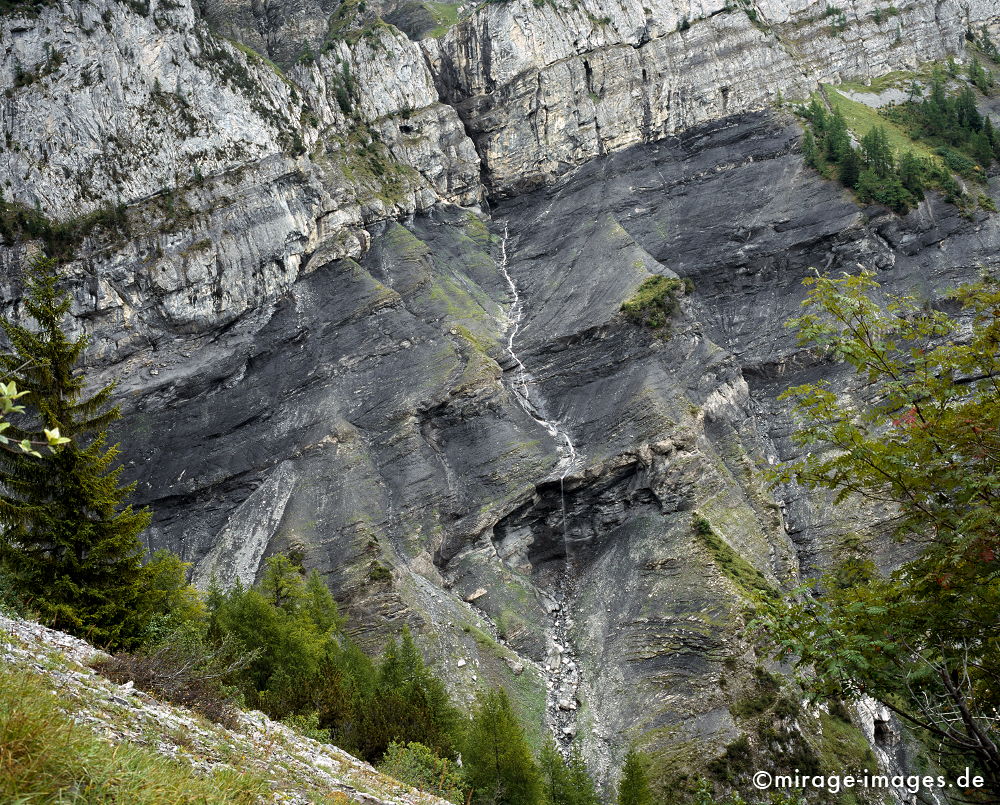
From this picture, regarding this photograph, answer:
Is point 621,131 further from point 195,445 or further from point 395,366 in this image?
point 195,445

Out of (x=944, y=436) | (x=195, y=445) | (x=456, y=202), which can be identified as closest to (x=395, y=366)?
(x=195, y=445)

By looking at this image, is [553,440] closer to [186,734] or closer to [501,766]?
[501,766]

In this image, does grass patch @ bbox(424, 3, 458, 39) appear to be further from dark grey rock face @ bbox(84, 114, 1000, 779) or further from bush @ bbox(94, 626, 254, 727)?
bush @ bbox(94, 626, 254, 727)

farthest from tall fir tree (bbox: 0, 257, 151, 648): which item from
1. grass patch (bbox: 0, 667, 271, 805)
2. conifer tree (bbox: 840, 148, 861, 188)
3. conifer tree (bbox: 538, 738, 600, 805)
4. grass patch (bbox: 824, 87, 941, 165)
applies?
grass patch (bbox: 824, 87, 941, 165)

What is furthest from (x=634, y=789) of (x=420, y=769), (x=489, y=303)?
(x=489, y=303)

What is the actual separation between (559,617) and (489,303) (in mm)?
34608

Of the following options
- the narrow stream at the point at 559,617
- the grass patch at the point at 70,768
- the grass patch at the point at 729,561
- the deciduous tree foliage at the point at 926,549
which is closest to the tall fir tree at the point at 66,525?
the grass patch at the point at 70,768

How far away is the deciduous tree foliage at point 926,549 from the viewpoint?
638 cm

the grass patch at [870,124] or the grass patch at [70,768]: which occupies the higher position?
the grass patch at [70,768]

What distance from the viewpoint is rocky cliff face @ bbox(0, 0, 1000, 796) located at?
4819 centimetres

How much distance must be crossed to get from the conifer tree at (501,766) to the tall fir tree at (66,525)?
48.7 ft

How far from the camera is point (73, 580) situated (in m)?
18.6

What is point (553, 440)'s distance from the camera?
58.8 m

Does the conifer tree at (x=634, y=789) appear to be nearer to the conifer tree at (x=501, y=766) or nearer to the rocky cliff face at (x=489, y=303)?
the conifer tree at (x=501, y=766)
